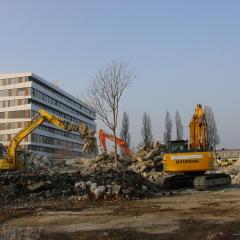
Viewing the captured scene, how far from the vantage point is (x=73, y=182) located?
2091cm

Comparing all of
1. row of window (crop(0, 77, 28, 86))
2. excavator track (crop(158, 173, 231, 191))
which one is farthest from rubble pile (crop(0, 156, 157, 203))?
row of window (crop(0, 77, 28, 86))

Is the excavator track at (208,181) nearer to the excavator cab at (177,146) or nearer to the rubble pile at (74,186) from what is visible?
the excavator cab at (177,146)

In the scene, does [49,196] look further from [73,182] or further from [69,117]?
[69,117]

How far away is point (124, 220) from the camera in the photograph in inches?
493

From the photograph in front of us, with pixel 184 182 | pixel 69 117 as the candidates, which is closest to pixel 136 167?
pixel 184 182

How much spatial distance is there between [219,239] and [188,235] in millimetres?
925

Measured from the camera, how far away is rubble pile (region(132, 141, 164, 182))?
33312 mm

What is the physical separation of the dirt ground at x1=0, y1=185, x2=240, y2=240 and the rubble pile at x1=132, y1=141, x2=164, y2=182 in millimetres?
14511

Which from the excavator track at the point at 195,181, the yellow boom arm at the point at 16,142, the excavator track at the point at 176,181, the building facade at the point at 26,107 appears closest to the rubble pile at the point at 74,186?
the excavator track at the point at 176,181

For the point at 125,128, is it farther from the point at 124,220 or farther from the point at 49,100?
the point at 124,220

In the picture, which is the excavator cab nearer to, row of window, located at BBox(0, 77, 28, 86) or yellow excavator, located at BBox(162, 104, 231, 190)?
yellow excavator, located at BBox(162, 104, 231, 190)

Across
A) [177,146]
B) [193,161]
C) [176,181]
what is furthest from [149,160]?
[193,161]

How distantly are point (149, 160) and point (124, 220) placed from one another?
875 inches

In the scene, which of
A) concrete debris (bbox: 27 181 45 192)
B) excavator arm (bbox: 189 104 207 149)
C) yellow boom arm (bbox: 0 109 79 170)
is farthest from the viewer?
yellow boom arm (bbox: 0 109 79 170)
